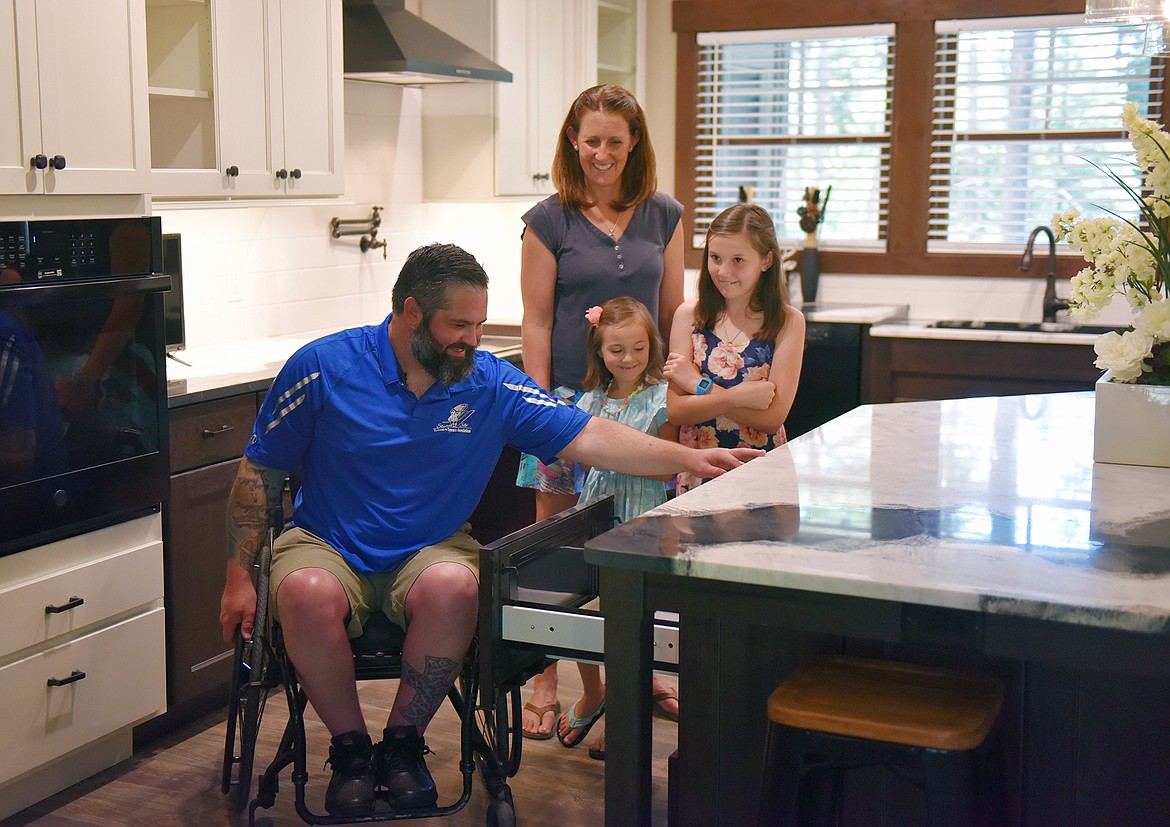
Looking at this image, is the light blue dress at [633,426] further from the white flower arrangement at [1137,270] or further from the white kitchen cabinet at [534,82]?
the white kitchen cabinet at [534,82]

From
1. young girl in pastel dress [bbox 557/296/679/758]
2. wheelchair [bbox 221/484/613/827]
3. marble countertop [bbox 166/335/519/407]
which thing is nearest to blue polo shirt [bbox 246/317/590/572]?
wheelchair [bbox 221/484/613/827]

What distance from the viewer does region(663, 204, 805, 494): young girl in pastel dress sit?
2.82 m

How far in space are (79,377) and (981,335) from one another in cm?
302

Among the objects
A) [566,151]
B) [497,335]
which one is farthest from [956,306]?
[566,151]

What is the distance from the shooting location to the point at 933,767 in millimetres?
1625

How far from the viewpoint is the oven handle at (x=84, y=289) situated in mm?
2576

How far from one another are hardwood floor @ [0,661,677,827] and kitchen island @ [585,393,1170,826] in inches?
30.9

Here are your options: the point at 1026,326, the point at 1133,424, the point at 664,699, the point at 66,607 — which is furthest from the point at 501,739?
the point at 1026,326

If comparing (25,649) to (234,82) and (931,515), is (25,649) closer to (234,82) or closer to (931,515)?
(234,82)

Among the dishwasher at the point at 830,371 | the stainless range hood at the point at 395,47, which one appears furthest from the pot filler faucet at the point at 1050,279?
the stainless range hood at the point at 395,47

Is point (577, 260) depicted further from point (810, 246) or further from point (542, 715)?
point (810, 246)

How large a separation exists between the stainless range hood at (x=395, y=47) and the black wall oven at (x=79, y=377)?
1207 millimetres

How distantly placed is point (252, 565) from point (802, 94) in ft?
11.6

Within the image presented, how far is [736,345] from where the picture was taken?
9.66 feet
